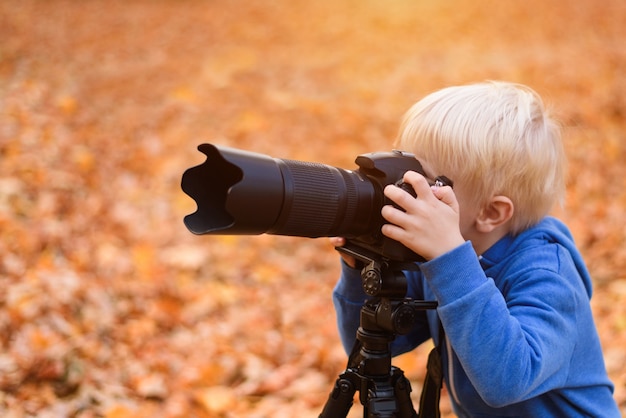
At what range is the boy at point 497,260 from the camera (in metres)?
1.30

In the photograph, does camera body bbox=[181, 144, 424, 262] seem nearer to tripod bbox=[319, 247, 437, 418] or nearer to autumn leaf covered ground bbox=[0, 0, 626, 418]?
tripod bbox=[319, 247, 437, 418]

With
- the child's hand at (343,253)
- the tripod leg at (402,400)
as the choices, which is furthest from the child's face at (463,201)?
the tripod leg at (402,400)

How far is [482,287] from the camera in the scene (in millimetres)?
1292

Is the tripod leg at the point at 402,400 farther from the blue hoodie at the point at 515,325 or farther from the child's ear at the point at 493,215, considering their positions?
the child's ear at the point at 493,215

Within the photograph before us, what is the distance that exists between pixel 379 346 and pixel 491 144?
0.52m

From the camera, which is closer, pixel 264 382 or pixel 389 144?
pixel 264 382

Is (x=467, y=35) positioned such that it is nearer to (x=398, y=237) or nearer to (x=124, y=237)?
(x=124, y=237)

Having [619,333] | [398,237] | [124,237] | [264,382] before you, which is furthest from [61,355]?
[619,333]

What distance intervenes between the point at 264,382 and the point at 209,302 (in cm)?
69

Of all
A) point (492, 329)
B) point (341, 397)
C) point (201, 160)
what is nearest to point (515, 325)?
point (492, 329)

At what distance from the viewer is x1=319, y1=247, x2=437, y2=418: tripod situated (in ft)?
4.57

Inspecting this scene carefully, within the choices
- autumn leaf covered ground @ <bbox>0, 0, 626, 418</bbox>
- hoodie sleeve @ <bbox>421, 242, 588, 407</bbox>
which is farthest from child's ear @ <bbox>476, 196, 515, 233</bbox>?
autumn leaf covered ground @ <bbox>0, 0, 626, 418</bbox>

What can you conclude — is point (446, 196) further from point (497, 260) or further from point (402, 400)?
point (402, 400)

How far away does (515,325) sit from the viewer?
1.30 metres
